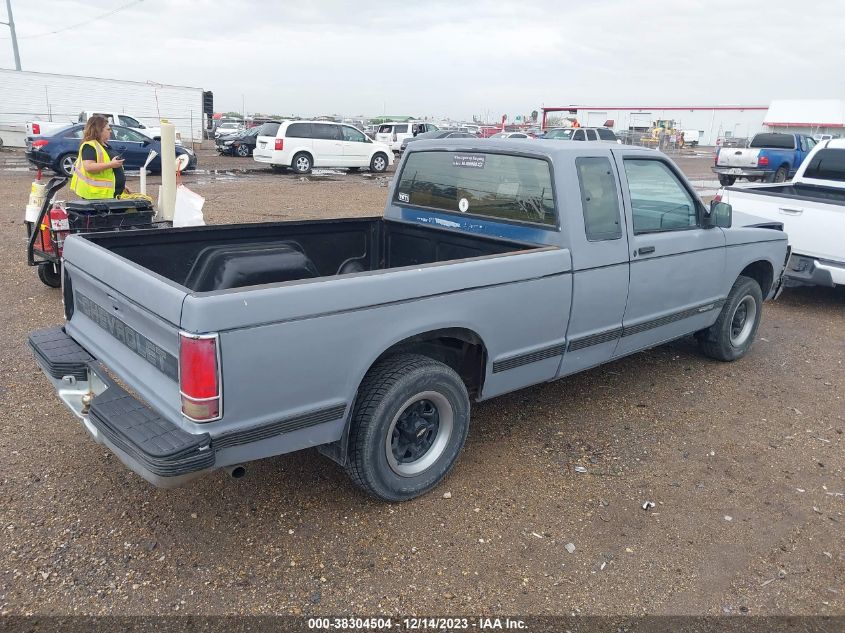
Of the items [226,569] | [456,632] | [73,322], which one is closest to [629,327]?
[456,632]

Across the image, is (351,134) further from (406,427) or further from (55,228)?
(406,427)

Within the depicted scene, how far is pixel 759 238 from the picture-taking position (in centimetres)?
552

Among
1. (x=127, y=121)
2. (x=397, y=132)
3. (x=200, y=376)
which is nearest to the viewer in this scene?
(x=200, y=376)

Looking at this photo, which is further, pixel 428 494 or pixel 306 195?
pixel 306 195

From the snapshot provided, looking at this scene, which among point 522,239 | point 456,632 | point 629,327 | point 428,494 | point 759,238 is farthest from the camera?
point 759,238

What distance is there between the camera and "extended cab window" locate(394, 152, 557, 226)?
13.6ft

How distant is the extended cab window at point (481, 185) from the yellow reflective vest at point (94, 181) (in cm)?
376

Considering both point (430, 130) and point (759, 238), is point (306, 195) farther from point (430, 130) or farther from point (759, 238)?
point (430, 130)

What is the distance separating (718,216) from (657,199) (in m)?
0.53

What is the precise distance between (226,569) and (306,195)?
1365 centimetres

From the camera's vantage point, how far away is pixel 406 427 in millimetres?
3500

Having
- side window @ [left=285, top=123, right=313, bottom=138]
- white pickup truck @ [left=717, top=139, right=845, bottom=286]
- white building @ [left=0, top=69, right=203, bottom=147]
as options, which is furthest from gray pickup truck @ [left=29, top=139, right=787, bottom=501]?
white building @ [left=0, top=69, right=203, bottom=147]

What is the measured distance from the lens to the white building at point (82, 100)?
30672 millimetres

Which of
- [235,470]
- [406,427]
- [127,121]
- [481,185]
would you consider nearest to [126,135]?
[127,121]
